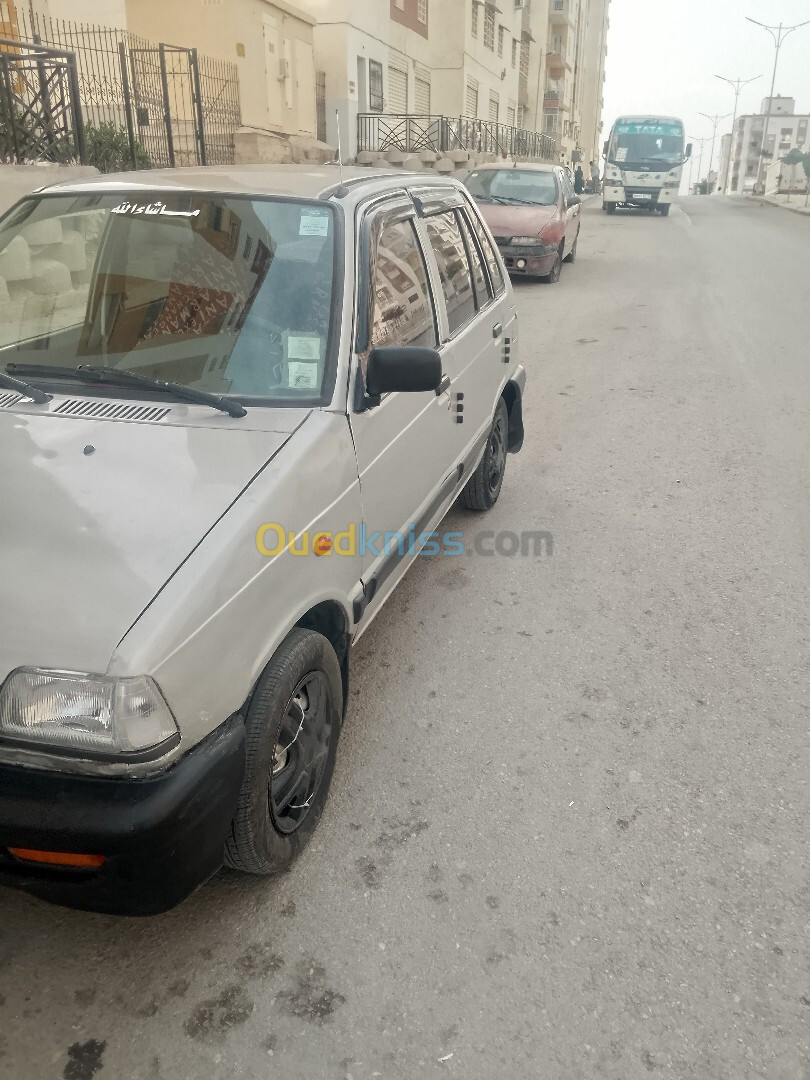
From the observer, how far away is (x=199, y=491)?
2.38 metres

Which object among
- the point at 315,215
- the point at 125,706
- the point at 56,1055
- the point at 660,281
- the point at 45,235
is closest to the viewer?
the point at 125,706

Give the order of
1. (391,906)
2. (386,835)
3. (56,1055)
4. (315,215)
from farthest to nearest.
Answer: (315,215)
(386,835)
(391,906)
(56,1055)

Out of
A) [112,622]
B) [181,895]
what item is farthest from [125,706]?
[181,895]

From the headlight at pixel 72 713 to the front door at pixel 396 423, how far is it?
122 cm

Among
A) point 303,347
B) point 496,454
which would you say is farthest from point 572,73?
point 303,347

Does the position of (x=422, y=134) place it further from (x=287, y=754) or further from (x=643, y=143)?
(x=287, y=754)

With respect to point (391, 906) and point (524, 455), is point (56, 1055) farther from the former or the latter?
point (524, 455)

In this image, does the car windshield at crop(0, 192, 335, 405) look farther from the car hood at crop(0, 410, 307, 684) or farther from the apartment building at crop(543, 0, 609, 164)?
the apartment building at crop(543, 0, 609, 164)

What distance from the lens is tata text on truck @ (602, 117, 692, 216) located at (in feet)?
101

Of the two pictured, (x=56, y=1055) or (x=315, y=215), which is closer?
(x=56, y=1055)

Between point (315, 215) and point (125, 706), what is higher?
point (315, 215)

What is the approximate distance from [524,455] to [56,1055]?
510 centimetres

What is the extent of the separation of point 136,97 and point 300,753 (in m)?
13.8

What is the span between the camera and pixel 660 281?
1496cm
